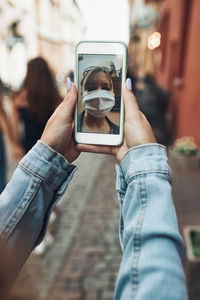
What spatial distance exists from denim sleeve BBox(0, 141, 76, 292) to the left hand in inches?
Answer: 1.5

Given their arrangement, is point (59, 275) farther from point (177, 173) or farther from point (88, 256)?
point (177, 173)

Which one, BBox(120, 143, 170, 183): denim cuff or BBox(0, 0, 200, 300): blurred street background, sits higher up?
BBox(120, 143, 170, 183): denim cuff

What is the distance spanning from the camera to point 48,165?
2.47 ft

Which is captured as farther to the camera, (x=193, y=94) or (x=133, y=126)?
(x=193, y=94)

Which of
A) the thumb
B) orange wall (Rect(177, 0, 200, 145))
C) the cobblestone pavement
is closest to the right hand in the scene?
the thumb

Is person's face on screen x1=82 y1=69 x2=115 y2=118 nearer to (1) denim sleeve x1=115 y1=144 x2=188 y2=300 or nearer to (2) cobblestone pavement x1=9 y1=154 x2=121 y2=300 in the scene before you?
(1) denim sleeve x1=115 y1=144 x2=188 y2=300

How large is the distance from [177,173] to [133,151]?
3747mm

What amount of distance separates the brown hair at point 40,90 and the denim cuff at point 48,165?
91cm

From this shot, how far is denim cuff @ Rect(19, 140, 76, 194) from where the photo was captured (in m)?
0.73

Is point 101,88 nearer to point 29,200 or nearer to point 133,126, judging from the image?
point 133,126

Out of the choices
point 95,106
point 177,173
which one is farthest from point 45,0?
point 95,106

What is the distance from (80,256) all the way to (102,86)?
2.31 meters

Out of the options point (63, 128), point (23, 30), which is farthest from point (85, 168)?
point (23, 30)

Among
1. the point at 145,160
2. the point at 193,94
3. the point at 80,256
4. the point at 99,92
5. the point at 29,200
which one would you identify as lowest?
the point at 80,256
